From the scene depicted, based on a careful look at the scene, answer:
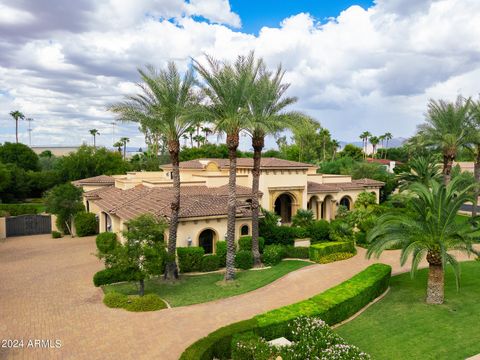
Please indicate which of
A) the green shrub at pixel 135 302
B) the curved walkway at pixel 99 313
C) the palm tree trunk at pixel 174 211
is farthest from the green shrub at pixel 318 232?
the green shrub at pixel 135 302

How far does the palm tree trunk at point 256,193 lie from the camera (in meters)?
22.2

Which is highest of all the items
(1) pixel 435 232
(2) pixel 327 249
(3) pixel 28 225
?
(1) pixel 435 232

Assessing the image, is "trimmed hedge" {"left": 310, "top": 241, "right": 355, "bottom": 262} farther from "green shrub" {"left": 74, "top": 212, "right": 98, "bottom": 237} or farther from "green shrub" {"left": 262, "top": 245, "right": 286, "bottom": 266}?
"green shrub" {"left": 74, "top": 212, "right": 98, "bottom": 237}

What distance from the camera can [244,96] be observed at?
774 inches

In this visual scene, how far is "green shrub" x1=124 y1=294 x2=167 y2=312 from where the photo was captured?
15867mm

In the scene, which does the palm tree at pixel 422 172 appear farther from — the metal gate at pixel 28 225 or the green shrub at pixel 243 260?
the metal gate at pixel 28 225

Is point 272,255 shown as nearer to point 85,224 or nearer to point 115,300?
point 115,300

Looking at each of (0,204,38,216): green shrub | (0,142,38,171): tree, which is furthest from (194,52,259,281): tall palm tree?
(0,142,38,171): tree

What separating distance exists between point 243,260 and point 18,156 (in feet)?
199

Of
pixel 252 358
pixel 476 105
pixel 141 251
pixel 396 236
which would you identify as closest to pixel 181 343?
pixel 252 358

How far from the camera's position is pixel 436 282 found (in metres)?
15.9

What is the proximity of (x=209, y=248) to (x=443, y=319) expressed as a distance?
13962 mm

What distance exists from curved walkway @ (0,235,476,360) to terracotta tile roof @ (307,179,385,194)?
46.6 feet

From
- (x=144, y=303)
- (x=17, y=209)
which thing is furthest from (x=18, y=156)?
(x=144, y=303)
